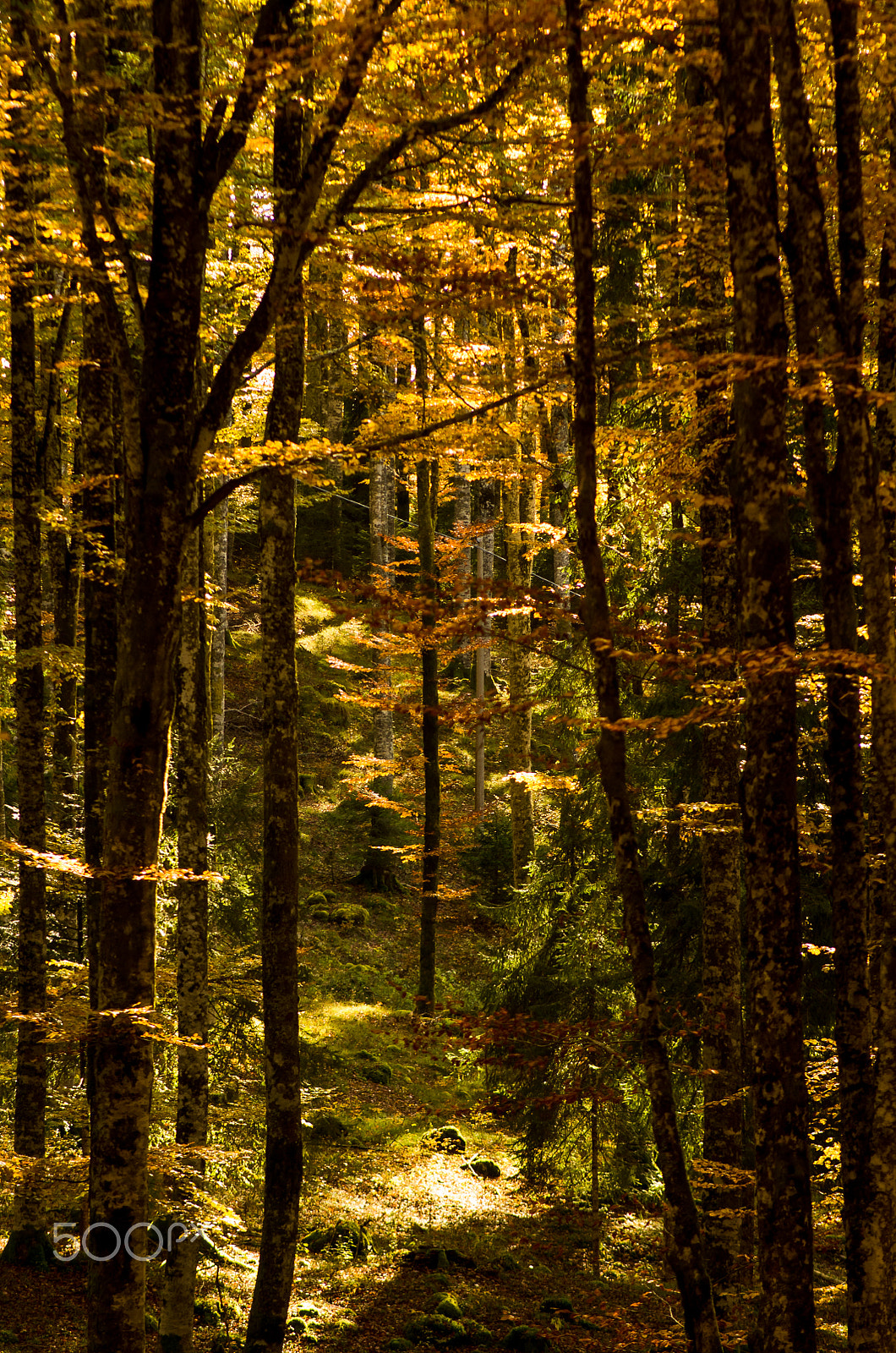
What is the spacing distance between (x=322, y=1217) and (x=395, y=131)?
10.4 m

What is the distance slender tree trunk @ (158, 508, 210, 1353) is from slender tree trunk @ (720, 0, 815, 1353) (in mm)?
4357

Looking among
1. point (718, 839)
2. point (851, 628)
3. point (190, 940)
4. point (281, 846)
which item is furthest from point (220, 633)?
point (851, 628)

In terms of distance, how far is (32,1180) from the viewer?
6.62m

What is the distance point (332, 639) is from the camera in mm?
24969

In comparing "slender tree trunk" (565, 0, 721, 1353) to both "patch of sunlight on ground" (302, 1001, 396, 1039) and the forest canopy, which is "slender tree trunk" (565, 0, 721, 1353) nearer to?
the forest canopy

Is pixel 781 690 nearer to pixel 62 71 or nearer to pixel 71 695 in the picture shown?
pixel 62 71

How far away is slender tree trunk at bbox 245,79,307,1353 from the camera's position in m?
6.70

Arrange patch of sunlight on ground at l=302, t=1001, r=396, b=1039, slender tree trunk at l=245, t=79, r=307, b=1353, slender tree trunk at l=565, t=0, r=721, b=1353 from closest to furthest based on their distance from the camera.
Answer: slender tree trunk at l=565, t=0, r=721, b=1353 < slender tree trunk at l=245, t=79, r=307, b=1353 < patch of sunlight on ground at l=302, t=1001, r=396, b=1039

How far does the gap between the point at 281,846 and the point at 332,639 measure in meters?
18.1

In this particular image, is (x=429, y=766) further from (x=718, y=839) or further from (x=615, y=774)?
(x=615, y=774)

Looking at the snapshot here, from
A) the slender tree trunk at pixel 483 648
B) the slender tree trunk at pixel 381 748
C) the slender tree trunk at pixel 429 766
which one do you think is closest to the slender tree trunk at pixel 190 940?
the slender tree trunk at pixel 483 648

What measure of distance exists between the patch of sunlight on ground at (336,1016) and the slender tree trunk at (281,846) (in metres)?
7.63

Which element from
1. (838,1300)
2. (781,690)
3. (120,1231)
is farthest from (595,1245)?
(781,690)

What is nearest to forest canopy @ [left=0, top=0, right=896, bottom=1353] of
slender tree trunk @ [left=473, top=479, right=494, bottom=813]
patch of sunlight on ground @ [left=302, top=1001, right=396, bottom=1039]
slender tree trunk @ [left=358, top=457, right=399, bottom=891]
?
patch of sunlight on ground @ [left=302, top=1001, right=396, bottom=1039]
